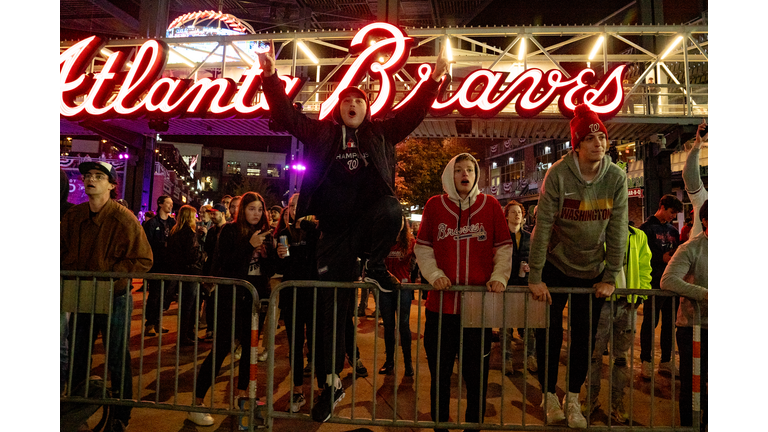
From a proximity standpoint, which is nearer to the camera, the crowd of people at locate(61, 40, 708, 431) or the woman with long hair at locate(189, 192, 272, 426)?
the crowd of people at locate(61, 40, 708, 431)

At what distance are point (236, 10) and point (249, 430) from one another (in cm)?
2205

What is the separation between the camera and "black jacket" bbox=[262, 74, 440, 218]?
136 inches

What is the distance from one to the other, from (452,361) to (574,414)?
3.26ft

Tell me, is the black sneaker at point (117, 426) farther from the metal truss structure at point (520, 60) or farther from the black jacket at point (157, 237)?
the metal truss structure at point (520, 60)

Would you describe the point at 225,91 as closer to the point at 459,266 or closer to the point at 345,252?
the point at 345,252

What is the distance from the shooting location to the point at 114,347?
3496mm

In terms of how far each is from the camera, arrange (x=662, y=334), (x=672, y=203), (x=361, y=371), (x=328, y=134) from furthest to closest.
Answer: (x=672, y=203), (x=662, y=334), (x=361, y=371), (x=328, y=134)

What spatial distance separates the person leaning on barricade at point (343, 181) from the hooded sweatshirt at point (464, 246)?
333 mm

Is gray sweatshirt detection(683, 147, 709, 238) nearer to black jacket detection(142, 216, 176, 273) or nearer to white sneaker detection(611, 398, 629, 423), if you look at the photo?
white sneaker detection(611, 398, 629, 423)

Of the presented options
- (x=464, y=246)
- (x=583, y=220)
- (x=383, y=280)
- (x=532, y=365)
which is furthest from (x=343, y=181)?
(x=532, y=365)

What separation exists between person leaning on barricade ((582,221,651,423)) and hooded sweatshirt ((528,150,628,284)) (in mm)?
363

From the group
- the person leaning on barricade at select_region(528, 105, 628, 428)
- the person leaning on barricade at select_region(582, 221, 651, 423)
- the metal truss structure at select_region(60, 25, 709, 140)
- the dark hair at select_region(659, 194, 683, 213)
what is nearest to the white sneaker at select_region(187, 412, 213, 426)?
the person leaning on barricade at select_region(528, 105, 628, 428)

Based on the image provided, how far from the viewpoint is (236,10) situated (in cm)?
2091

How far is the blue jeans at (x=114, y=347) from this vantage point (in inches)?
136
